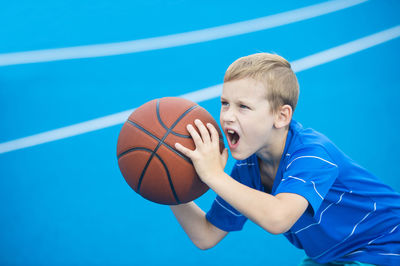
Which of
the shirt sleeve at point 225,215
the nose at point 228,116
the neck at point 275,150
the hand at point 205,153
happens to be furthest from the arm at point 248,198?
the shirt sleeve at point 225,215

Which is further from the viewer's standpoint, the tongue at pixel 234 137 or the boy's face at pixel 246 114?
the tongue at pixel 234 137

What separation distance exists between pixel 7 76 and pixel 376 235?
11.8 feet

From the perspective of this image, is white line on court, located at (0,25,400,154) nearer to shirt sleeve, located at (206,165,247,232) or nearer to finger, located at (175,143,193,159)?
shirt sleeve, located at (206,165,247,232)

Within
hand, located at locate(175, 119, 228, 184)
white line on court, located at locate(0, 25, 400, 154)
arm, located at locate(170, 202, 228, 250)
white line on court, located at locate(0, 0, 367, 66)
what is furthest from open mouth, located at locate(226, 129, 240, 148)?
white line on court, located at locate(0, 0, 367, 66)

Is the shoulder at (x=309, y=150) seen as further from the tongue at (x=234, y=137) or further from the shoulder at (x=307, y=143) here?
the tongue at (x=234, y=137)

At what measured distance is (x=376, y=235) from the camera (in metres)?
2.31

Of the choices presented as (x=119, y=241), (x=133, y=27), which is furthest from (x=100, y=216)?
(x=133, y=27)

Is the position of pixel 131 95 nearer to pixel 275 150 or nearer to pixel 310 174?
pixel 275 150

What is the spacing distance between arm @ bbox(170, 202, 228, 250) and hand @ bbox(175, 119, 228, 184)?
575 millimetres

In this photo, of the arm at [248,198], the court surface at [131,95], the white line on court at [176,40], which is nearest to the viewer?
the arm at [248,198]

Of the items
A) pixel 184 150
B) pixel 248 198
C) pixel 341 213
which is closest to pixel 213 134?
pixel 184 150

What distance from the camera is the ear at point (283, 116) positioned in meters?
2.15

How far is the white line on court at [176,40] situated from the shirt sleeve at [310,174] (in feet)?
10.5

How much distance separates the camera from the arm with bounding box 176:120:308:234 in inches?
71.6
